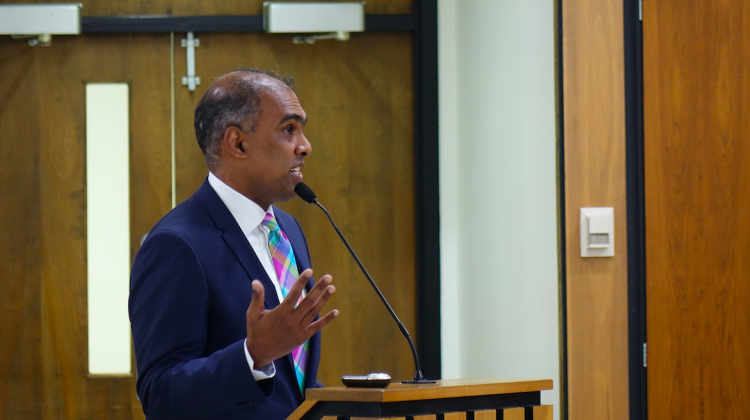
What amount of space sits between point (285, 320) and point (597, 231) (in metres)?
1.42

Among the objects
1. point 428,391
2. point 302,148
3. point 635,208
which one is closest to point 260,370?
point 428,391

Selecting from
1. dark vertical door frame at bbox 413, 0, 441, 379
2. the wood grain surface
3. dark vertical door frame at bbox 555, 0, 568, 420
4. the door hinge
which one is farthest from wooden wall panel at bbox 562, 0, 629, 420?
the wood grain surface

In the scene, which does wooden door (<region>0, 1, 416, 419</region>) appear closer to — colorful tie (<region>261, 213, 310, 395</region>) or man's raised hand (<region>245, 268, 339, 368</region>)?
colorful tie (<region>261, 213, 310, 395</region>)

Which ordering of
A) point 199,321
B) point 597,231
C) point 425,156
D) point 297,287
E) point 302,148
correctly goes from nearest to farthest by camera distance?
point 297,287 → point 199,321 → point 302,148 → point 597,231 → point 425,156

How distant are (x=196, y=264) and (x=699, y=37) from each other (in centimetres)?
170

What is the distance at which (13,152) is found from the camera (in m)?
3.10

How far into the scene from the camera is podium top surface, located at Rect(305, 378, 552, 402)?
1.12 meters

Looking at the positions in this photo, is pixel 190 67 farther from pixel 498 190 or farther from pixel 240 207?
pixel 240 207

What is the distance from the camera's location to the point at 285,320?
1.17 m

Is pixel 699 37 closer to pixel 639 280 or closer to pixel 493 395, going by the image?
pixel 639 280

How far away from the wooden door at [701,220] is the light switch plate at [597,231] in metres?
0.11

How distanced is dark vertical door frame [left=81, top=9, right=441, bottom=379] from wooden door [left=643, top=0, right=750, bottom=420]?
1.01 metres

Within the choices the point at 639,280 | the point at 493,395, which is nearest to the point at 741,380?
the point at 639,280

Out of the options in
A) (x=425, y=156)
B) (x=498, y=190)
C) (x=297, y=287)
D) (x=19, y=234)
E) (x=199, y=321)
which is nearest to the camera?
(x=297, y=287)
